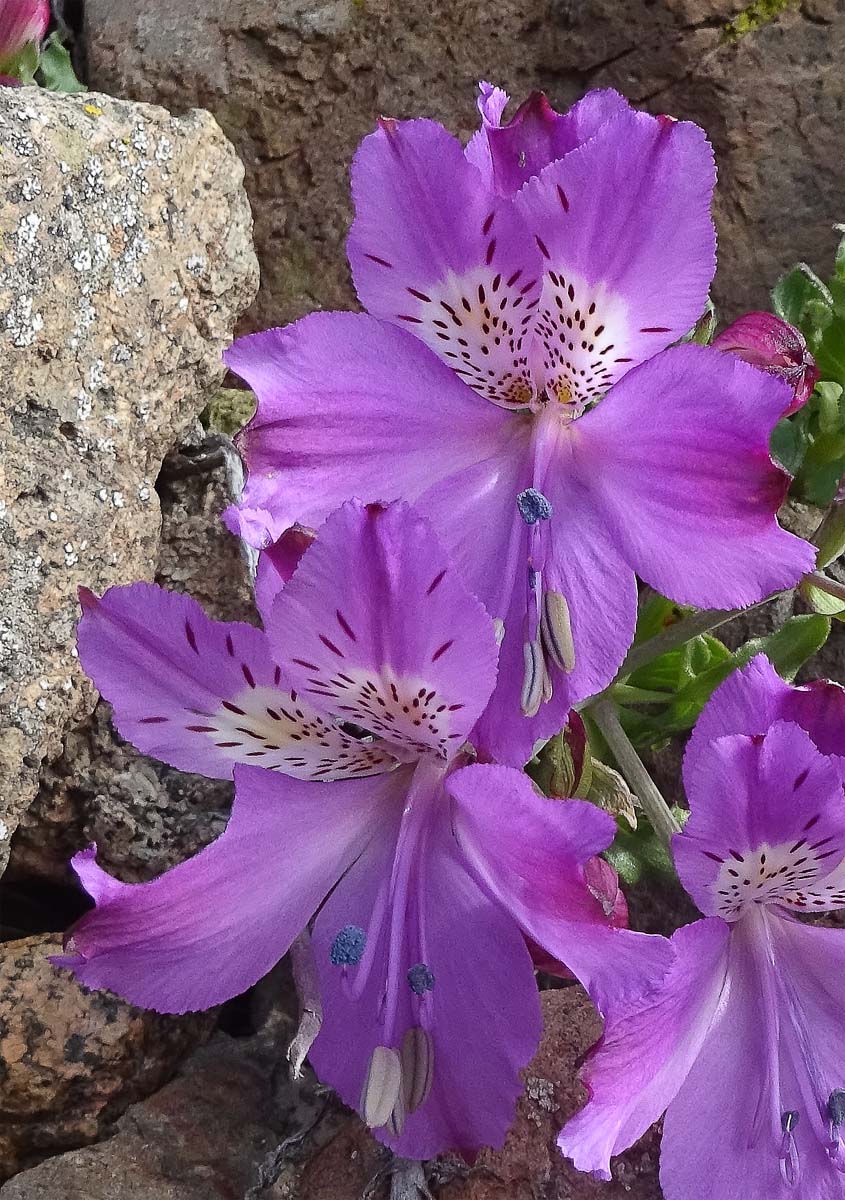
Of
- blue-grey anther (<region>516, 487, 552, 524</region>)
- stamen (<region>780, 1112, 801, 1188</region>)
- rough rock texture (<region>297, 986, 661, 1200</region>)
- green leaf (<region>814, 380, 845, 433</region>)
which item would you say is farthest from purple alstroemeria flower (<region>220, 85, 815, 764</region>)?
rough rock texture (<region>297, 986, 661, 1200</region>)

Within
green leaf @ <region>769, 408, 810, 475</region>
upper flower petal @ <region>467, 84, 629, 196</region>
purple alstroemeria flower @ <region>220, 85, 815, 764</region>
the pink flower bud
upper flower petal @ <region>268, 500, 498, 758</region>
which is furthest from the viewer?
the pink flower bud

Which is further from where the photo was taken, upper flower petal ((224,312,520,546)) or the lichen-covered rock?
the lichen-covered rock

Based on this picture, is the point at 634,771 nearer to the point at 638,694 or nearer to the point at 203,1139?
the point at 638,694

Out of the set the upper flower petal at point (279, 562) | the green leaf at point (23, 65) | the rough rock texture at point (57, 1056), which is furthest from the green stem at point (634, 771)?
the green leaf at point (23, 65)

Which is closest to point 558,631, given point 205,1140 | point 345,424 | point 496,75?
point 345,424

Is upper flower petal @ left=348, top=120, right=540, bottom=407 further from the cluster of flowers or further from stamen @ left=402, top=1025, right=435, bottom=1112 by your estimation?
stamen @ left=402, top=1025, right=435, bottom=1112

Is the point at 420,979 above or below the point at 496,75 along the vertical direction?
below

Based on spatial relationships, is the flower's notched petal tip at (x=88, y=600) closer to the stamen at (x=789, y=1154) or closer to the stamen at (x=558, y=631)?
the stamen at (x=558, y=631)
